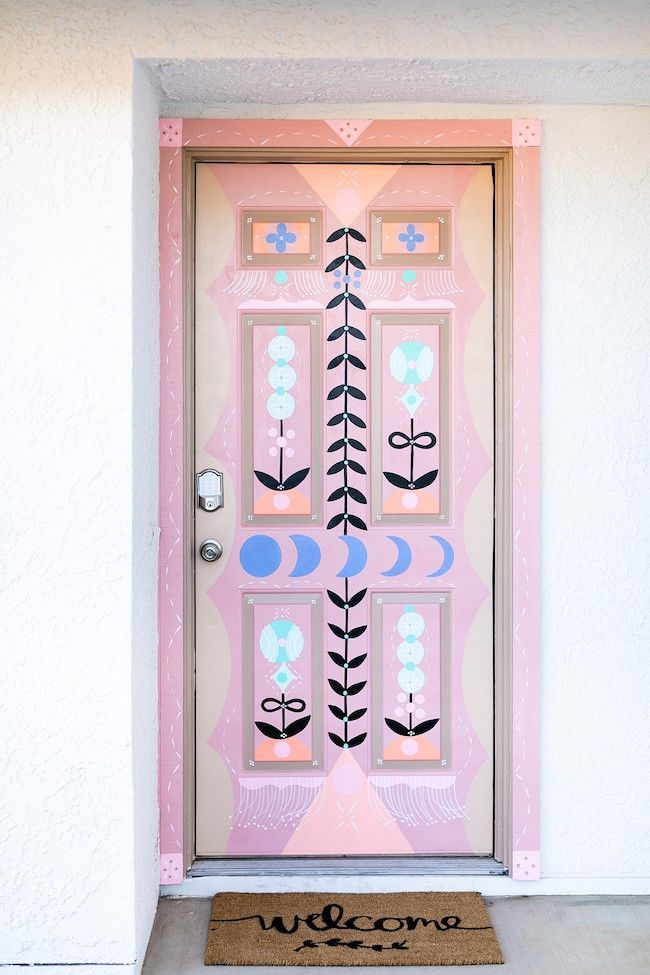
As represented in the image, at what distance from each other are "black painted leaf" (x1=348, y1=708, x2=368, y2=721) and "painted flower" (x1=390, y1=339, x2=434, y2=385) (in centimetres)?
102

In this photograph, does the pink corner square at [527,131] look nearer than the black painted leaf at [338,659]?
Yes

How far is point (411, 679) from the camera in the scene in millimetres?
2279

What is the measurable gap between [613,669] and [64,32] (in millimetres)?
2286

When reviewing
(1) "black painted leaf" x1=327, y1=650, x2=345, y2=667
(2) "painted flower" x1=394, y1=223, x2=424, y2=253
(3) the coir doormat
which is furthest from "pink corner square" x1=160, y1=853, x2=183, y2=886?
(2) "painted flower" x1=394, y1=223, x2=424, y2=253

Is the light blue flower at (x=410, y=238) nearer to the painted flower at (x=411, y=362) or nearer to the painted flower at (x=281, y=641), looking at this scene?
the painted flower at (x=411, y=362)

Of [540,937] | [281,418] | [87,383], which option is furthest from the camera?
[281,418]

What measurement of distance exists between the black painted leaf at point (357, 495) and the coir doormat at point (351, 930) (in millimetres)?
1171

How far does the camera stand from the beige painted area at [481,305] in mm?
2244

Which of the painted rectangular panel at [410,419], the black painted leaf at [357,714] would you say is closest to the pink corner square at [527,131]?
the painted rectangular panel at [410,419]

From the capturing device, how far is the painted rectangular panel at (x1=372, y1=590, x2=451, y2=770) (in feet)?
7.46

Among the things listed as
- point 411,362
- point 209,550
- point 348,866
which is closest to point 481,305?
point 411,362

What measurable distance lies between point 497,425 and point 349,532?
1.83 feet

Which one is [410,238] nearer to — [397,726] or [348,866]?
[397,726]

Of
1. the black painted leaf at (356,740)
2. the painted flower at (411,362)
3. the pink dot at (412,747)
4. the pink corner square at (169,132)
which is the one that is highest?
the pink corner square at (169,132)
